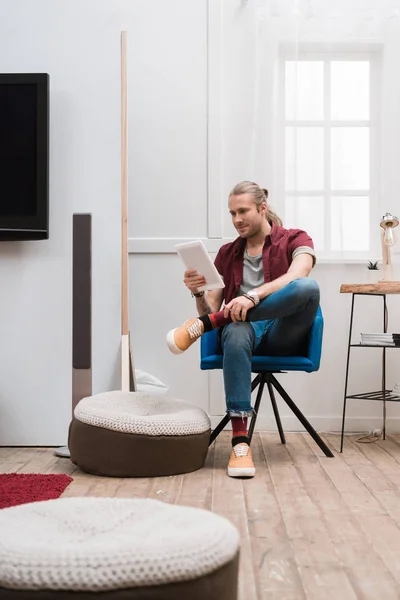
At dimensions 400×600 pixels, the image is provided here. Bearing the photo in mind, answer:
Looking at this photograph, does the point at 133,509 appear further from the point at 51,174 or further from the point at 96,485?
the point at 51,174

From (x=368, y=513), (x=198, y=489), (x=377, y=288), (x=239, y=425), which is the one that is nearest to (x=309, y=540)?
(x=368, y=513)

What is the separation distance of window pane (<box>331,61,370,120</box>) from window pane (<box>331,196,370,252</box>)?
17.5 inches

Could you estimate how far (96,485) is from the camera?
2.48 metres

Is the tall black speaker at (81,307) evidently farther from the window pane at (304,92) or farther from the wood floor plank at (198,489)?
the window pane at (304,92)

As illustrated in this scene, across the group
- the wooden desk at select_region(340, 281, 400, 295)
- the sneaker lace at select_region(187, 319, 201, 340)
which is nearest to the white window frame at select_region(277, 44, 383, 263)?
the wooden desk at select_region(340, 281, 400, 295)

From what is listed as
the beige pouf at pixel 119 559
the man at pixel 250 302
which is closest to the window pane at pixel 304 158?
the man at pixel 250 302

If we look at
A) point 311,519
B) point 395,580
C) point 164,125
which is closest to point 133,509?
point 395,580

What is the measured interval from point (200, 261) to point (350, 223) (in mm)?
1190

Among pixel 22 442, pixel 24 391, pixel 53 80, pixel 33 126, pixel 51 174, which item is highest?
pixel 53 80

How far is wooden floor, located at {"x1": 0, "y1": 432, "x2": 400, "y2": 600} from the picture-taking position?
1.56 metres

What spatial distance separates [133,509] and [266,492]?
107 centimetres

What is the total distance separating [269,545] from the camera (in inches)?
71.0

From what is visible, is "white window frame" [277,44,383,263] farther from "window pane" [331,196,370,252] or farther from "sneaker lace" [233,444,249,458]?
"sneaker lace" [233,444,249,458]

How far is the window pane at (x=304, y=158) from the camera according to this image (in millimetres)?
3719
